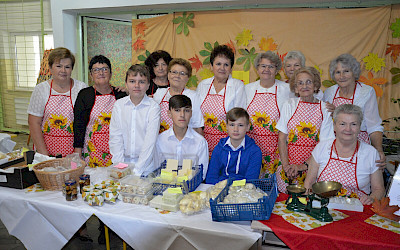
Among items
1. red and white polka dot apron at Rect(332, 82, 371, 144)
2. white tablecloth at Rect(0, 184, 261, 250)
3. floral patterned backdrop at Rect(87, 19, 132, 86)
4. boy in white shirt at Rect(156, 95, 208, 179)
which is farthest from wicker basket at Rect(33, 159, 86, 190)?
floral patterned backdrop at Rect(87, 19, 132, 86)

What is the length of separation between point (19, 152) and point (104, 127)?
75 cm

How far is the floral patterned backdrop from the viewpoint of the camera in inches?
246

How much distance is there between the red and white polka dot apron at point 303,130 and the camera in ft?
9.07

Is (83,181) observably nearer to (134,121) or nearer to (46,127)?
(134,121)

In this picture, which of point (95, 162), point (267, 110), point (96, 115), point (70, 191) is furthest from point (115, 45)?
point (70, 191)

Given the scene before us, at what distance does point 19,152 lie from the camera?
2.69 metres

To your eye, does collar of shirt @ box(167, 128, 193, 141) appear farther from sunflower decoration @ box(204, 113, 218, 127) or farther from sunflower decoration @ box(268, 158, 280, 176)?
sunflower decoration @ box(268, 158, 280, 176)

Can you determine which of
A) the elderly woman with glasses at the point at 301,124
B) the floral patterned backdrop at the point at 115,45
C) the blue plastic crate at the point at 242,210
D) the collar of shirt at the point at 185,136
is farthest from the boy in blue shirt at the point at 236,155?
the floral patterned backdrop at the point at 115,45

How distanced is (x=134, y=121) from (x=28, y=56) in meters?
6.31

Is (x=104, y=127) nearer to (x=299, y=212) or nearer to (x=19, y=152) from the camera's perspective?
(x=19, y=152)

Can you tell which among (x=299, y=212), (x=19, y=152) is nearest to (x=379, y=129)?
(x=299, y=212)

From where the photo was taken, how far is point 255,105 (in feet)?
10.1

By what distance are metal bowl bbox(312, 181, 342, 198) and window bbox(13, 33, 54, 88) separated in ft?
24.4

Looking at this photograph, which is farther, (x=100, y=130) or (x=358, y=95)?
(x=100, y=130)
